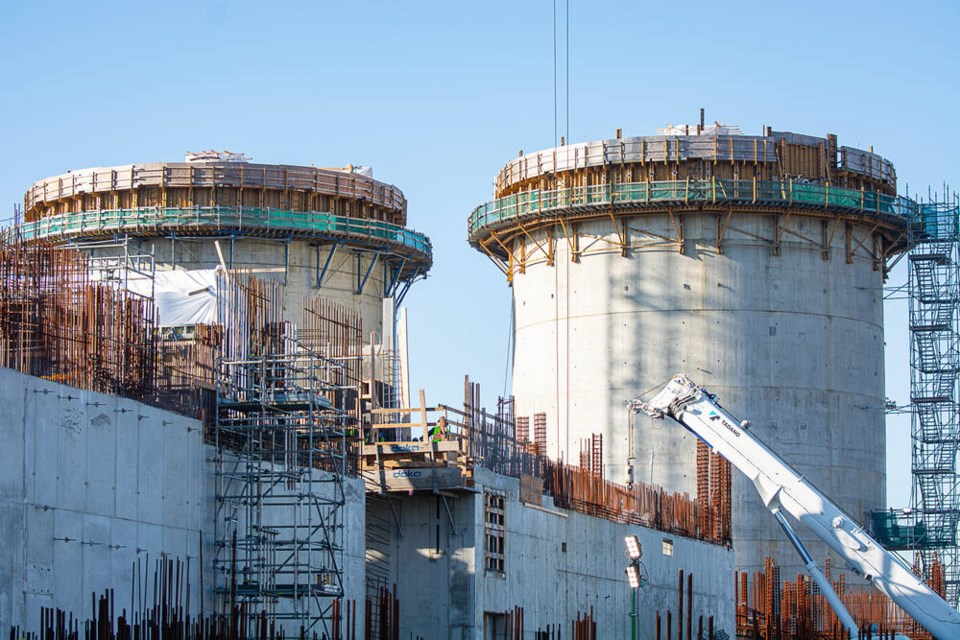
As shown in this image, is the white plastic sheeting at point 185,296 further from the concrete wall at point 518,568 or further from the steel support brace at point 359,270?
the concrete wall at point 518,568

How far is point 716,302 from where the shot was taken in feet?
233

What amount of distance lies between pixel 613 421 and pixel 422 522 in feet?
76.9

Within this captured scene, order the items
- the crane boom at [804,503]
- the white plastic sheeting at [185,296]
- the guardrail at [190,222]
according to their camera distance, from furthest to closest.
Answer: the guardrail at [190,222] → the white plastic sheeting at [185,296] → the crane boom at [804,503]

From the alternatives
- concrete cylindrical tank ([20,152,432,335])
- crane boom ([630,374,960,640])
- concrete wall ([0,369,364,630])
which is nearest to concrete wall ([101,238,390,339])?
concrete cylindrical tank ([20,152,432,335])

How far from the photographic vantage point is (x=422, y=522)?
48938 mm

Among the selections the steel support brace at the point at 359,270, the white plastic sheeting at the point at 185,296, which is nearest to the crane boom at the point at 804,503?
the white plastic sheeting at the point at 185,296

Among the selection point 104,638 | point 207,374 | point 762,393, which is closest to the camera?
point 104,638

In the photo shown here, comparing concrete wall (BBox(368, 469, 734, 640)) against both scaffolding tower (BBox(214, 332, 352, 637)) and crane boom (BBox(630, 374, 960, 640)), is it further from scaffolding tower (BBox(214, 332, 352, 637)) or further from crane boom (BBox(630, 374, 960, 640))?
crane boom (BBox(630, 374, 960, 640))

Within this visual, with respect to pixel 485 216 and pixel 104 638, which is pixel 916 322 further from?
pixel 104 638

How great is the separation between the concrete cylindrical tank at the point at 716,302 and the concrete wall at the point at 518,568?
28.9ft

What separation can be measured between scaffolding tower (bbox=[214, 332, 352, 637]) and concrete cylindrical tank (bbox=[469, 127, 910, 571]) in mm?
26979

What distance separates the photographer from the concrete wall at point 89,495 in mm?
34719

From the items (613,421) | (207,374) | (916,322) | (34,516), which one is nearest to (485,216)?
(613,421)

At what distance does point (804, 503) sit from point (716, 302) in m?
17.2
